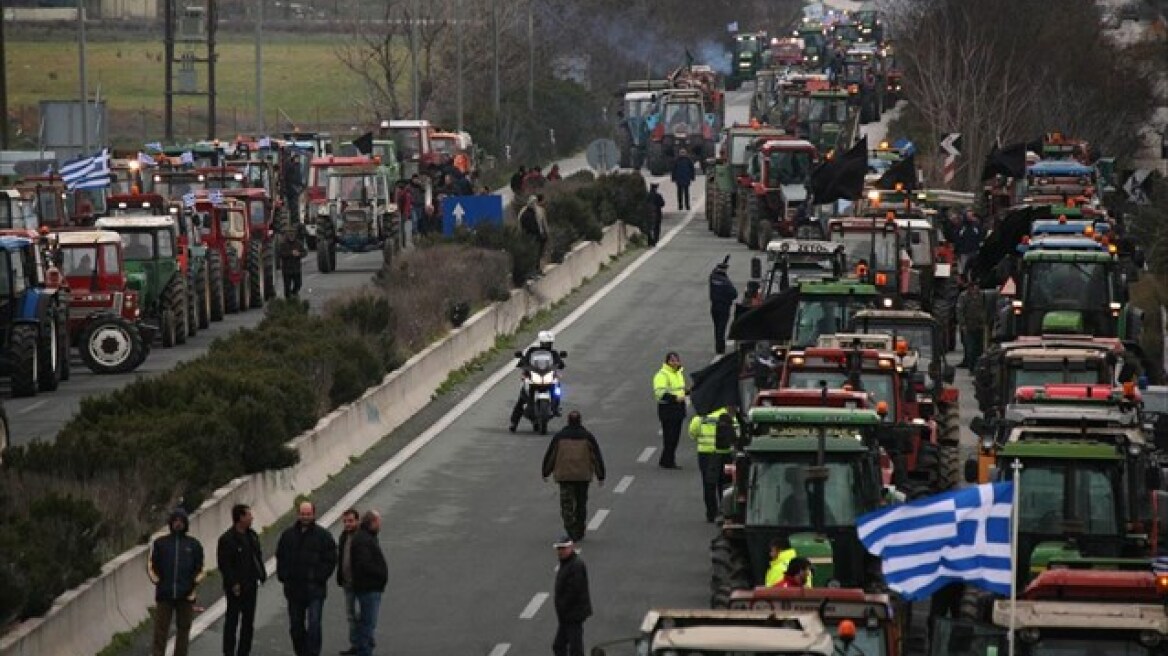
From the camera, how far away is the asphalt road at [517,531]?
28750mm

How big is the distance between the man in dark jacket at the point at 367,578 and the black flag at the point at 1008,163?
39166mm

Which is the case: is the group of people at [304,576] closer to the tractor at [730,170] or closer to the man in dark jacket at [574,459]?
the man in dark jacket at [574,459]

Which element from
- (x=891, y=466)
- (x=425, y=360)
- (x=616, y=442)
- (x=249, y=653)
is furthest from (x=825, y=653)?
(x=425, y=360)

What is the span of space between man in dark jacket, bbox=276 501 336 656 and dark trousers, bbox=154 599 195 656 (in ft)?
3.12

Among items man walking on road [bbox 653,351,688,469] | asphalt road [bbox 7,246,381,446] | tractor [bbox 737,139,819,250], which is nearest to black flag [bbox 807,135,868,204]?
asphalt road [bbox 7,246,381,446]

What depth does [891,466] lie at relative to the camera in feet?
99.7

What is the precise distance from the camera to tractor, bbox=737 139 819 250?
6650 cm

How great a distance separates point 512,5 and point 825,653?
100986 mm

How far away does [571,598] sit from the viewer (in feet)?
85.3

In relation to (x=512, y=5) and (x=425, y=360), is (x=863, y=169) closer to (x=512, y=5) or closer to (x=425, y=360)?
(x=425, y=360)

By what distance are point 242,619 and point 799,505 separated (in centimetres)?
474

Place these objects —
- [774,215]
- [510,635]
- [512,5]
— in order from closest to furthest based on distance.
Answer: [510,635] → [774,215] → [512,5]

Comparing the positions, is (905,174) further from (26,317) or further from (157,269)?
(26,317)

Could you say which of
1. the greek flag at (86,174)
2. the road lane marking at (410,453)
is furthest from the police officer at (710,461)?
the greek flag at (86,174)
